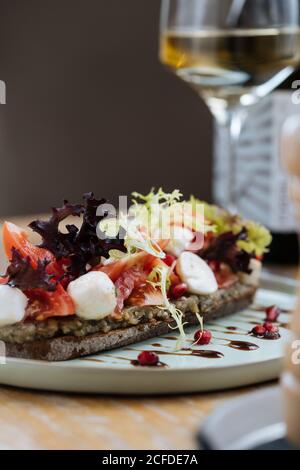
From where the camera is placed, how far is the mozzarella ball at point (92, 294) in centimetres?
144

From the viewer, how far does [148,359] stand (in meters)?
1.40

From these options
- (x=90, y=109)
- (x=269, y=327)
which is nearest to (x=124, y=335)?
(x=269, y=327)

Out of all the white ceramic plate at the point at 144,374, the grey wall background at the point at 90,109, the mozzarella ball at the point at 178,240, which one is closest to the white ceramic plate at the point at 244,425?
the white ceramic plate at the point at 144,374

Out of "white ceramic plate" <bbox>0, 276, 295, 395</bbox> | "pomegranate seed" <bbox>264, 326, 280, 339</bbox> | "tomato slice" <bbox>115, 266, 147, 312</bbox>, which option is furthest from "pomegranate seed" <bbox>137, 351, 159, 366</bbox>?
"pomegranate seed" <bbox>264, 326, 280, 339</bbox>

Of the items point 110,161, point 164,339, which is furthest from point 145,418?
point 110,161

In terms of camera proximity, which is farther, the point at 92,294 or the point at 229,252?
the point at 229,252

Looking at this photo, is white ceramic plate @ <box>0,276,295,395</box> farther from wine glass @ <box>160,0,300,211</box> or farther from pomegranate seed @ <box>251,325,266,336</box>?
wine glass @ <box>160,0,300,211</box>

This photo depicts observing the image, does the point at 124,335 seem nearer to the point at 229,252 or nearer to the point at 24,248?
the point at 24,248

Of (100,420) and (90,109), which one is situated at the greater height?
(90,109)

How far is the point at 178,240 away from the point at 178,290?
4.9 inches

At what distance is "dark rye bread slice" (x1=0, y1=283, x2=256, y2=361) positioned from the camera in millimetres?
1411

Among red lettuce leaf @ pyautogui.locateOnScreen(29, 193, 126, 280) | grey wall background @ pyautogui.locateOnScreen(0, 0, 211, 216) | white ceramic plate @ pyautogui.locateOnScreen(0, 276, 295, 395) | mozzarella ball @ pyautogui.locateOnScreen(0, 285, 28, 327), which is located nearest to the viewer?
white ceramic plate @ pyautogui.locateOnScreen(0, 276, 295, 395)
